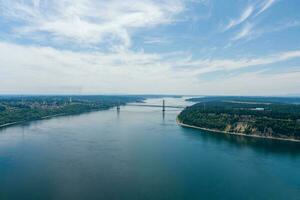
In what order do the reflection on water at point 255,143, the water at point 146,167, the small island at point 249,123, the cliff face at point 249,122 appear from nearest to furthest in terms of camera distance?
1. the water at point 146,167
2. the reflection on water at point 255,143
3. the small island at point 249,123
4. the cliff face at point 249,122

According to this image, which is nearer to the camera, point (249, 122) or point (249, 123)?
point (249, 123)

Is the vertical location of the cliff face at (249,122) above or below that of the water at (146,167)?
above

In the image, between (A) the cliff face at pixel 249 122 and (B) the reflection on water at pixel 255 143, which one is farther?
(A) the cliff face at pixel 249 122

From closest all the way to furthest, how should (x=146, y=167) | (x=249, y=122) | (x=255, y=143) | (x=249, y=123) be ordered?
(x=146, y=167)
(x=255, y=143)
(x=249, y=123)
(x=249, y=122)

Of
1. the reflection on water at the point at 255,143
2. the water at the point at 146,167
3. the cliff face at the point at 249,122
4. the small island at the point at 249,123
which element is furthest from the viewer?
the cliff face at the point at 249,122

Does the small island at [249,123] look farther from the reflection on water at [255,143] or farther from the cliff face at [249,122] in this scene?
the reflection on water at [255,143]

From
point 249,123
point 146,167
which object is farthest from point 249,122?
point 146,167

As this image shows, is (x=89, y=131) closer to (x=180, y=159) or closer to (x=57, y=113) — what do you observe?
(x=180, y=159)

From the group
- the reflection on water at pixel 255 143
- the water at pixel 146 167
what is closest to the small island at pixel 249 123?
the reflection on water at pixel 255 143

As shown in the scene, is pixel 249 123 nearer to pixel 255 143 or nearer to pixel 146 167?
pixel 255 143
